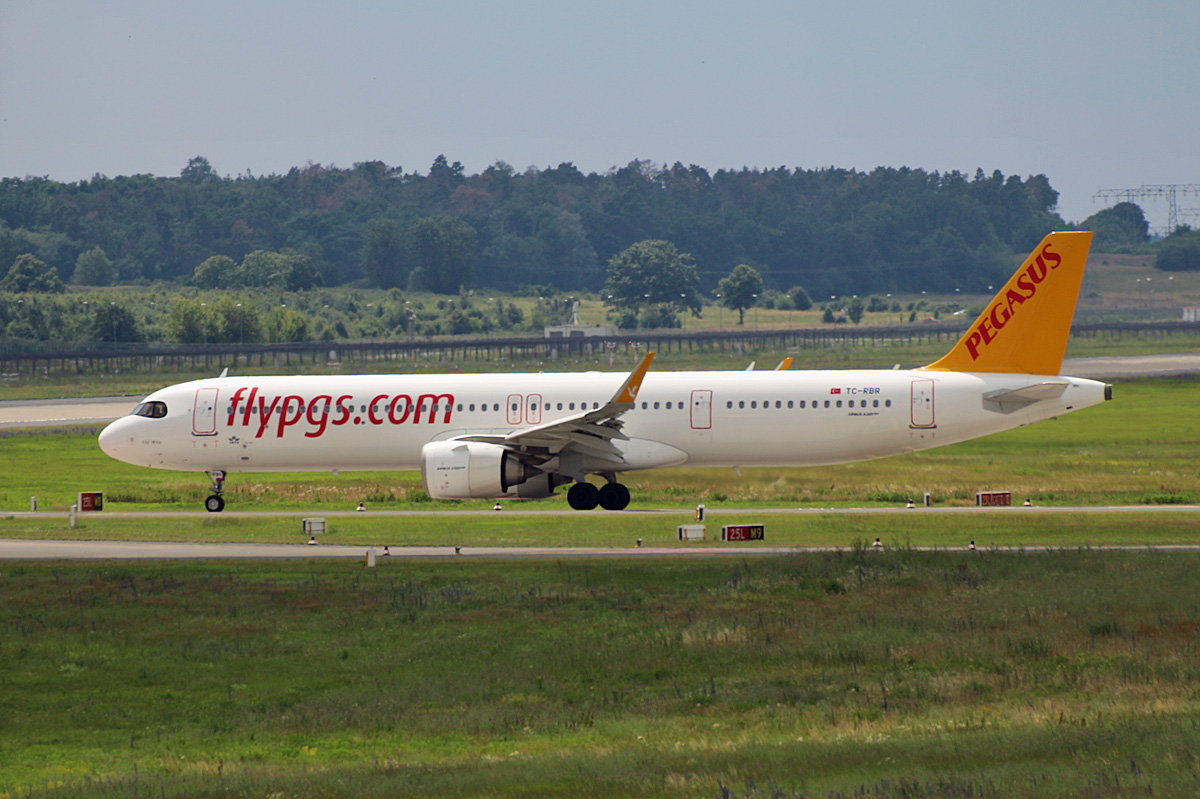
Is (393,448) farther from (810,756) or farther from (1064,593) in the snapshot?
(810,756)

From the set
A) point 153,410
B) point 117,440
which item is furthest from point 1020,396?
point 117,440

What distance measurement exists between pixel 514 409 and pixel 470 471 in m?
3.47

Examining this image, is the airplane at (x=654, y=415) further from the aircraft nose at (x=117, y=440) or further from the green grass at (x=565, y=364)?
the green grass at (x=565, y=364)

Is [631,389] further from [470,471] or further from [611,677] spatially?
Answer: [611,677]

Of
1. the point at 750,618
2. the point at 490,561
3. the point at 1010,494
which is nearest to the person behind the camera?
the point at 750,618

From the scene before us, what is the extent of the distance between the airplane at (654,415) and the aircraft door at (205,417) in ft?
0.11

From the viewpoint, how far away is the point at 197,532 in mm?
35781

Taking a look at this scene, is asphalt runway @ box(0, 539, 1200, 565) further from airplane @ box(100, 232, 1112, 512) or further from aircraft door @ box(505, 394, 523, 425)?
aircraft door @ box(505, 394, 523, 425)

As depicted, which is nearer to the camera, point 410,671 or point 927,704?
point 927,704

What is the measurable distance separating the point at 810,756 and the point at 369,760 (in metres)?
5.45

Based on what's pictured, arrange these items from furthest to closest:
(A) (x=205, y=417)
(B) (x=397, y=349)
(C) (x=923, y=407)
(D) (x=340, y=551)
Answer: (B) (x=397, y=349), (A) (x=205, y=417), (C) (x=923, y=407), (D) (x=340, y=551)

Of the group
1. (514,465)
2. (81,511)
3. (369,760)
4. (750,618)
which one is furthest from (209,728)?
(81,511)

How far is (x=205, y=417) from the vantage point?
40219 millimetres

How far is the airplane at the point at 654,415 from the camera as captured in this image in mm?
36938
